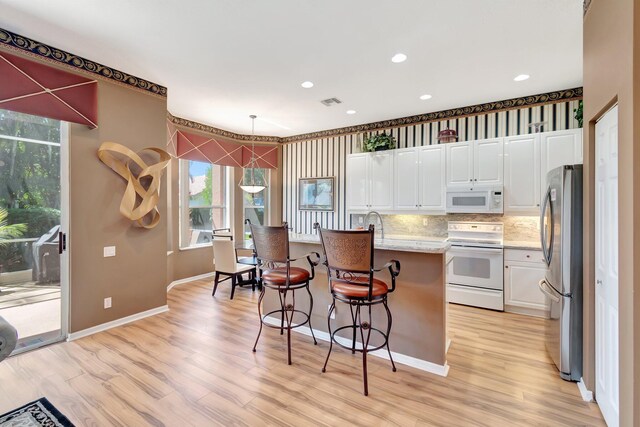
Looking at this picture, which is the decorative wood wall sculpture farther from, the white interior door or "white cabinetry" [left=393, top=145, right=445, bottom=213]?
the white interior door

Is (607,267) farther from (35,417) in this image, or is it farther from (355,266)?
(35,417)

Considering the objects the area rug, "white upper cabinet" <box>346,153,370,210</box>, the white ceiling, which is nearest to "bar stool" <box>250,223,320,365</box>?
the area rug

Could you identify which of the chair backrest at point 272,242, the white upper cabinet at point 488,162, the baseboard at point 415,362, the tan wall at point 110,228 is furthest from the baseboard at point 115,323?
the white upper cabinet at point 488,162

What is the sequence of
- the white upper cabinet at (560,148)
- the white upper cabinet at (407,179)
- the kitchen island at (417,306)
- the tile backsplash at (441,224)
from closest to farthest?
the kitchen island at (417,306)
the white upper cabinet at (560,148)
the tile backsplash at (441,224)
the white upper cabinet at (407,179)

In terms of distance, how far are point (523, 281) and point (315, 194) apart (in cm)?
396

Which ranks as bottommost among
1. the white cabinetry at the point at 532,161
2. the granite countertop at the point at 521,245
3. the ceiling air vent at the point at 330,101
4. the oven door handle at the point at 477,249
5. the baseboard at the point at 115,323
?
the baseboard at the point at 115,323

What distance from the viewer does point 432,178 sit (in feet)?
15.5

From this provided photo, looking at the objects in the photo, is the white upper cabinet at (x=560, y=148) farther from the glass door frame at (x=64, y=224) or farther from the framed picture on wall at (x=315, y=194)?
the glass door frame at (x=64, y=224)

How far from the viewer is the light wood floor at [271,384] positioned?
6.64 ft

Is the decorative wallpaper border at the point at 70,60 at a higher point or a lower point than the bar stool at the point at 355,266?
higher

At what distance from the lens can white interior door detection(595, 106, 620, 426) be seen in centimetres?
179

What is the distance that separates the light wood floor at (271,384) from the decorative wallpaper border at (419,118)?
3.22 metres

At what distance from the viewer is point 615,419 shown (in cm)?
179

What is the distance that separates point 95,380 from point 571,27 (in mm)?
5167
